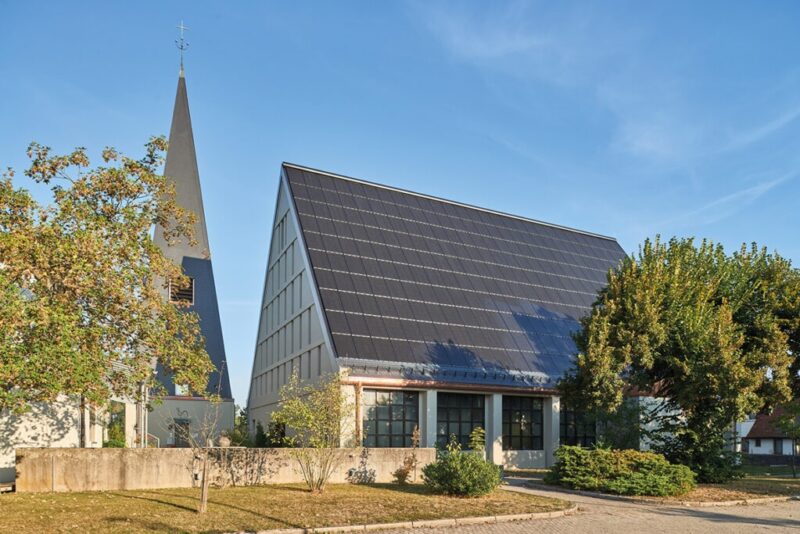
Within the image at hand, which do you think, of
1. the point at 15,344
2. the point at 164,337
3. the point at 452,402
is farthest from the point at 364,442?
the point at 15,344

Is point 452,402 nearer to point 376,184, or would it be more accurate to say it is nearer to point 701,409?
point 701,409

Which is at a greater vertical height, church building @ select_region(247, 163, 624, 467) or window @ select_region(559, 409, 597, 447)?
church building @ select_region(247, 163, 624, 467)

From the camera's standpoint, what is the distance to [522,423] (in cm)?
3334

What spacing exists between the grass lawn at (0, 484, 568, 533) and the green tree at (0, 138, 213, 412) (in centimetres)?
307

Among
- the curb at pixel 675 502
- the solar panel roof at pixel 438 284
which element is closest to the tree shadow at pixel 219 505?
the curb at pixel 675 502

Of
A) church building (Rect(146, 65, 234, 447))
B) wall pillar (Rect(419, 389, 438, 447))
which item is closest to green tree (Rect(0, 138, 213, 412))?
church building (Rect(146, 65, 234, 447))

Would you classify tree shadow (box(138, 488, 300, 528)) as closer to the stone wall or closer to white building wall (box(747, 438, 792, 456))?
the stone wall

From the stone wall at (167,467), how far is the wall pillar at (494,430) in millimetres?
9073

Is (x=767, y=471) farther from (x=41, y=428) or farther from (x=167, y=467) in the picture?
(x=41, y=428)

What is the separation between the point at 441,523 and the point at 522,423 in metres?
18.9

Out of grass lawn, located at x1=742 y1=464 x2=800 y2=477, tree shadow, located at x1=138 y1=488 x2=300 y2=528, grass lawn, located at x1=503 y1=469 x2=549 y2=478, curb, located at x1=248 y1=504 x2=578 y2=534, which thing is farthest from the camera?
grass lawn, located at x1=742 y1=464 x2=800 y2=477

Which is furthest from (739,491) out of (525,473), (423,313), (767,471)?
(767,471)

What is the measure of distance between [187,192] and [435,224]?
138 ft

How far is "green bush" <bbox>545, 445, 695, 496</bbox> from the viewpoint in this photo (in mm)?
20672
